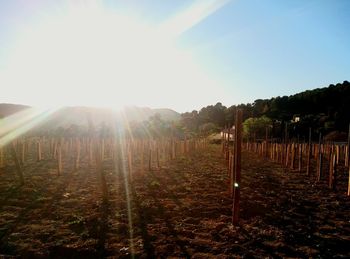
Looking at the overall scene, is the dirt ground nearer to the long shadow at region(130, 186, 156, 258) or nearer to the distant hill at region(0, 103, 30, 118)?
the long shadow at region(130, 186, 156, 258)

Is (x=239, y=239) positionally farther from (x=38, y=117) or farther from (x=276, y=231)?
(x=38, y=117)

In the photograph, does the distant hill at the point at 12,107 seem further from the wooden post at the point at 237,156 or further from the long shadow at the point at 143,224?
the wooden post at the point at 237,156

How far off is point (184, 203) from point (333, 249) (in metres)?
4.18

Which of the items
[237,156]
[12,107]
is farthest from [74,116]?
[237,156]

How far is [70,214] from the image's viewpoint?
8023mm

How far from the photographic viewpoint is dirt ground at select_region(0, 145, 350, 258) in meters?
5.77

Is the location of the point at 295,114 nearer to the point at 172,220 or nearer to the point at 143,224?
the point at 172,220

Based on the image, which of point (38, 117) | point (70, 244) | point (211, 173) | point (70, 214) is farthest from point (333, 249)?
point (38, 117)

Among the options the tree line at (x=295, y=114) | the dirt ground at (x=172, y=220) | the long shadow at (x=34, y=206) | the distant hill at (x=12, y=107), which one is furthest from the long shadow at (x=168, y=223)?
the distant hill at (x=12, y=107)

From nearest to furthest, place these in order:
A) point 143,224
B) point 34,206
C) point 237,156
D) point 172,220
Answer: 1. point 237,156
2. point 143,224
3. point 172,220
4. point 34,206

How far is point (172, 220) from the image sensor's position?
754 cm

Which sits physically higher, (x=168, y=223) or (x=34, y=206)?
(x=168, y=223)

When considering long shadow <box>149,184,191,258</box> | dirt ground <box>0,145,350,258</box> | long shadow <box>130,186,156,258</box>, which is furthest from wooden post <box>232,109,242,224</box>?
long shadow <box>130,186,156,258</box>

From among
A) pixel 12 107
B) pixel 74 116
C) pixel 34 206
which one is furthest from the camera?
pixel 74 116
